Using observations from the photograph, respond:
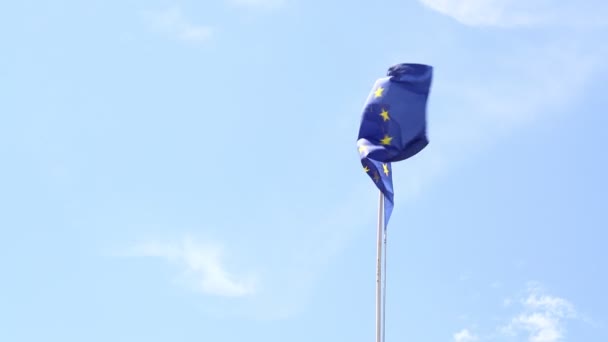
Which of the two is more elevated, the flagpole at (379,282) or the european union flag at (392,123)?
the european union flag at (392,123)

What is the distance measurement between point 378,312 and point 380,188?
358cm

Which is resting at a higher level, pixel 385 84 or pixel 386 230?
pixel 385 84

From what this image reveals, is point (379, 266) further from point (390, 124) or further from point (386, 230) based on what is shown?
point (390, 124)

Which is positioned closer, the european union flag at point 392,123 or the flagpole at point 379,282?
the flagpole at point 379,282

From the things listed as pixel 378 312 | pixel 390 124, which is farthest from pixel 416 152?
pixel 378 312

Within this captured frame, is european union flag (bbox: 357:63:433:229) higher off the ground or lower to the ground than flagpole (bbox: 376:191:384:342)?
higher

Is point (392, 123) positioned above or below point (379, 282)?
above

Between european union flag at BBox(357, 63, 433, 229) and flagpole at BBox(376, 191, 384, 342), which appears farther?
european union flag at BBox(357, 63, 433, 229)

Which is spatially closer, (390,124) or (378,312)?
(378,312)

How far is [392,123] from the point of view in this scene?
27125mm

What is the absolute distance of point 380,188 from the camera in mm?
26219

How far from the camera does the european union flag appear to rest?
26.7 metres

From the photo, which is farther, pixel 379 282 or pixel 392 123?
pixel 392 123

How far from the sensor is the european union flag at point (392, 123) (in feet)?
87.6
